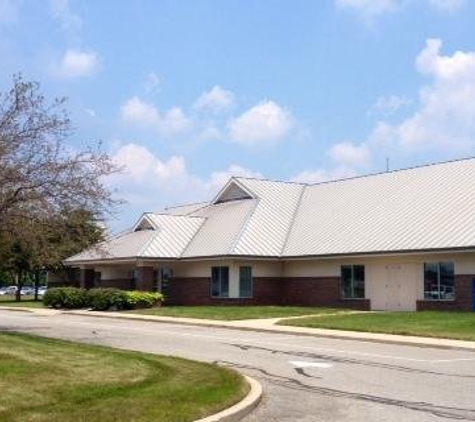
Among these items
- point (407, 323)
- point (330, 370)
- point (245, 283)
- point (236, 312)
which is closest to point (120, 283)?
point (245, 283)

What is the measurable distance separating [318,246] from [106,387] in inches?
1104

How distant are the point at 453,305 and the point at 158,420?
2526 centimetres

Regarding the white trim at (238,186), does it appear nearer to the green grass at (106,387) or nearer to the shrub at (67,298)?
the shrub at (67,298)

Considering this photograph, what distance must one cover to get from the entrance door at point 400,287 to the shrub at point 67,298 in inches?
675

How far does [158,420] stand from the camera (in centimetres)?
920

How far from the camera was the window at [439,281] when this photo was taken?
32906 millimetres

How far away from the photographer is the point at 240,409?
10422 mm

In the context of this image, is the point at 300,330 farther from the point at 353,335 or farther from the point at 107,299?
the point at 107,299

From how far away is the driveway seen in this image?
36.0ft

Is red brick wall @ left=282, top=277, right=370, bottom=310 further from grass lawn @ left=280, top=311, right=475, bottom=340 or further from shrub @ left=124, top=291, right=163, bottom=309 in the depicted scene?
shrub @ left=124, top=291, right=163, bottom=309

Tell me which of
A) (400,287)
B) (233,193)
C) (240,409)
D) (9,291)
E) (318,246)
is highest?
(233,193)

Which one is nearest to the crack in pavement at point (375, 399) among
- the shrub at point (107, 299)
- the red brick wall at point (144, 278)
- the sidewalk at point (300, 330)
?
the sidewalk at point (300, 330)

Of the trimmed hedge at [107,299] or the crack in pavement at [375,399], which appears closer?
the crack in pavement at [375,399]

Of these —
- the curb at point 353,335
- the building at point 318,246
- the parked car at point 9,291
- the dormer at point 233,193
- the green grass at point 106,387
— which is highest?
the dormer at point 233,193
